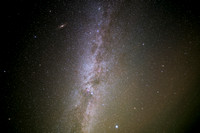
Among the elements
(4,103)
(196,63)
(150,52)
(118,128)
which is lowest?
(118,128)

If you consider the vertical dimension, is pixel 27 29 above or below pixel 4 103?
above

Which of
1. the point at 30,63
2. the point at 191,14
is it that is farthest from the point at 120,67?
the point at 30,63

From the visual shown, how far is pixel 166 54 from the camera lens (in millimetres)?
1264

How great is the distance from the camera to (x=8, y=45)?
2.70 ft

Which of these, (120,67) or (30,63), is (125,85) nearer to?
(120,67)

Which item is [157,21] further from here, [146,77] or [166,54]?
[146,77]

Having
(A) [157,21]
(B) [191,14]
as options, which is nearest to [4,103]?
(A) [157,21]

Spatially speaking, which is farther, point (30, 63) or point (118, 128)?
point (118, 128)

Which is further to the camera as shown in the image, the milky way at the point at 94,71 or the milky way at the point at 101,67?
the milky way at the point at 94,71

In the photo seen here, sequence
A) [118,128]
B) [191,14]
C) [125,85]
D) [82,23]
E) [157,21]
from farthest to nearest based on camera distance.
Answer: [118,128] < [125,85] < [82,23] < [157,21] < [191,14]

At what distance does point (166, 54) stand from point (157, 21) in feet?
1.19

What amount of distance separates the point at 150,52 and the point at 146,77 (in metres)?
0.30

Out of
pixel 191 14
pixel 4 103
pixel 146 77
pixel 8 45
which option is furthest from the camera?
pixel 146 77

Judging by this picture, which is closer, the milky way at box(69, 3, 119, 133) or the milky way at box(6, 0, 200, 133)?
the milky way at box(6, 0, 200, 133)
